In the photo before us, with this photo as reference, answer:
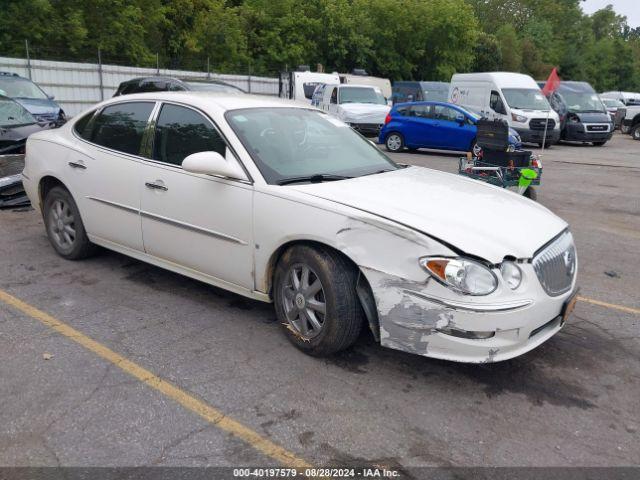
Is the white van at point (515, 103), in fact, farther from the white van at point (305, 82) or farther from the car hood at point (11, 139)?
the car hood at point (11, 139)

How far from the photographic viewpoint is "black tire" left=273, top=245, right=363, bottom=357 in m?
3.55

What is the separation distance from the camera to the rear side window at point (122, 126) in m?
4.87

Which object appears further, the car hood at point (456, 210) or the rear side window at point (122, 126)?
the rear side window at point (122, 126)

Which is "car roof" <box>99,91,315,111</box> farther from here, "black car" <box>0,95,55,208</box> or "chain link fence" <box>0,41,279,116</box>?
"chain link fence" <box>0,41,279,116</box>

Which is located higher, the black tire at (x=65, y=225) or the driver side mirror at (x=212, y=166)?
the driver side mirror at (x=212, y=166)

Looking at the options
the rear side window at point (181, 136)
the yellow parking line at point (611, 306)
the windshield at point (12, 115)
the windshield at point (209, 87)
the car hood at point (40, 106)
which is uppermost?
the rear side window at point (181, 136)

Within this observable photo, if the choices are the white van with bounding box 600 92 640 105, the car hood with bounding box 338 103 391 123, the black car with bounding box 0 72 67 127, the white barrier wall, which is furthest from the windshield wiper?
the white van with bounding box 600 92 640 105

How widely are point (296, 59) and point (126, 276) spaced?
29.9m

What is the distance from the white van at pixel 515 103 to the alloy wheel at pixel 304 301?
16.7 m

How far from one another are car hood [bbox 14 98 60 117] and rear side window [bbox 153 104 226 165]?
10511 mm

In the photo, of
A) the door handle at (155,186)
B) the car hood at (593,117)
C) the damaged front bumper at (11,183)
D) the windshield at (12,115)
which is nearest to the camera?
the door handle at (155,186)

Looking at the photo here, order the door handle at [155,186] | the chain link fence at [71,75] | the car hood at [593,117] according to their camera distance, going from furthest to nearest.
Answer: the car hood at [593,117], the chain link fence at [71,75], the door handle at [155,186]

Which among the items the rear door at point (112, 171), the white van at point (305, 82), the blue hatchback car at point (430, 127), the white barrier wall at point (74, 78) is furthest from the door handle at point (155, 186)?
the white van at point (305, 82)

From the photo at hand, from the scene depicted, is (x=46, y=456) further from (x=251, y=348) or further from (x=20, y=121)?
(x=20, y=121)
